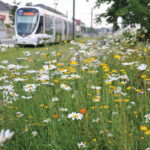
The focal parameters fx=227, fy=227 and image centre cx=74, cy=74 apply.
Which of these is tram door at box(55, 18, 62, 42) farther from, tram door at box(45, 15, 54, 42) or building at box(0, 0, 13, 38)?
building at box(0, 0, 13, 38)

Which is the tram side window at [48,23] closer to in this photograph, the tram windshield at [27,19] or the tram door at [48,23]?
the tram door at [48,23]

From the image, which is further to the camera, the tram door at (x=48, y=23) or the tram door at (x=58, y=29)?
the tram door at (x=58, y=29)

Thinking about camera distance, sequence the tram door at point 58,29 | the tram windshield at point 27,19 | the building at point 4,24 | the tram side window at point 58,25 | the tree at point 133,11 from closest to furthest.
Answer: the tree at point 133,11 → the tram windshield at point 27,19 → the tram door at point 58,29 → the tram side window at point 58,25 → the building at point 4,24

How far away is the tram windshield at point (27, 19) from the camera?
52.7 feet

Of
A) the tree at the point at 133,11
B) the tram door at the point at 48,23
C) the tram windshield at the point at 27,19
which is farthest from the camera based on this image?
the tram door at the point at 48,23

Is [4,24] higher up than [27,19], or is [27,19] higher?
[4,24]

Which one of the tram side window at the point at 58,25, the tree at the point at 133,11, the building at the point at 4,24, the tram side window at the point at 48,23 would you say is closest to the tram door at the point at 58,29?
the tram side window at the point at 58,25

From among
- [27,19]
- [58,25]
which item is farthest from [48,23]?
[58,25]

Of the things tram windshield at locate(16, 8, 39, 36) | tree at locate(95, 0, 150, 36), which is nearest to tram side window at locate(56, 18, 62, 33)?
tram windshield at locate(16, 8, 39, 36)

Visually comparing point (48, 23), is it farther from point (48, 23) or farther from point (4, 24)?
point (4, 24)

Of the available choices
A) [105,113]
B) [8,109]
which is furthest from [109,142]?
[8,109]

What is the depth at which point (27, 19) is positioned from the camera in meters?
16.1

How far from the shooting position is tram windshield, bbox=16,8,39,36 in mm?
16062

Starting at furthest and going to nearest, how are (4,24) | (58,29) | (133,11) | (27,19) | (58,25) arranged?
(4,24), (58,25), (58,29), (27,19), (133,11)
